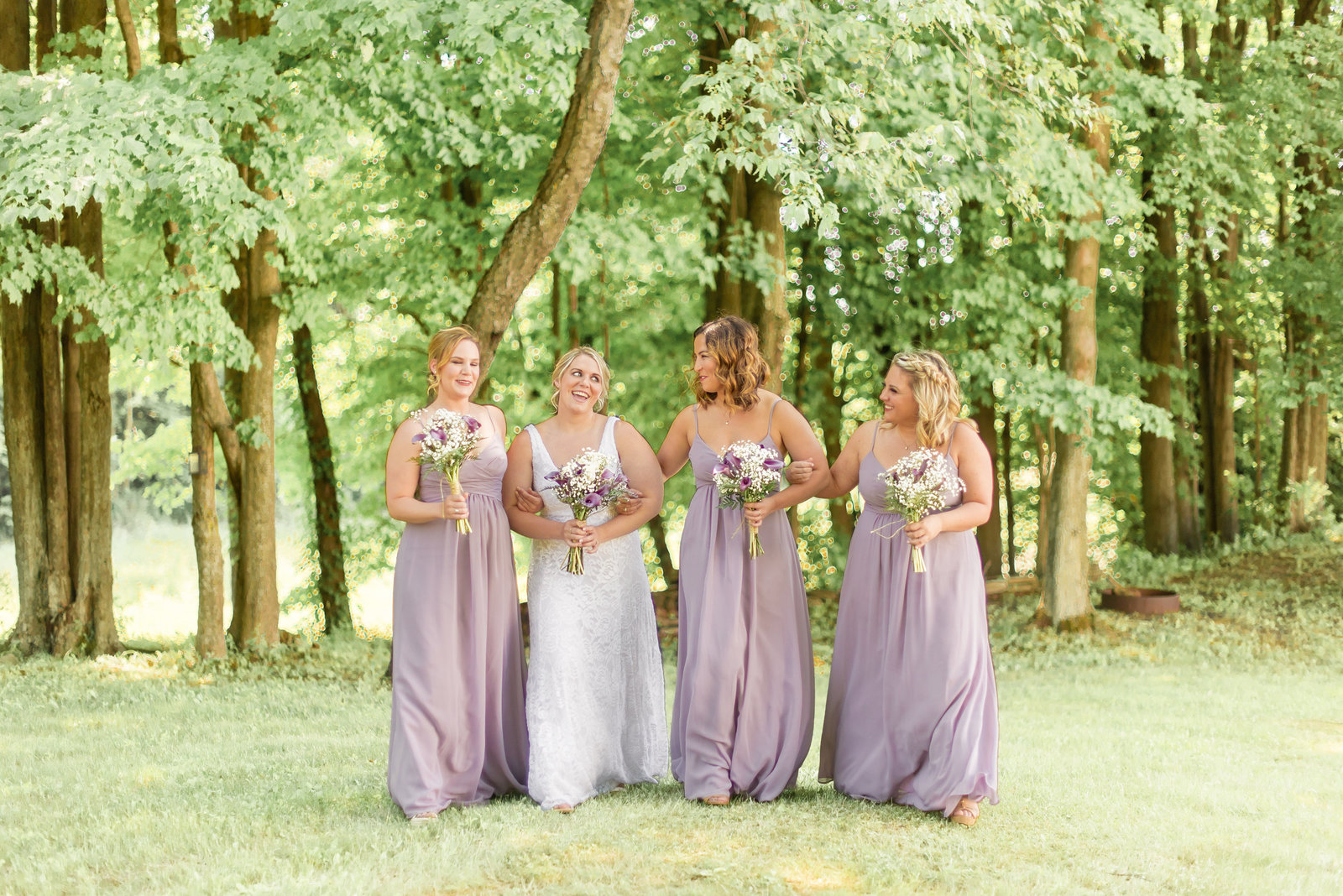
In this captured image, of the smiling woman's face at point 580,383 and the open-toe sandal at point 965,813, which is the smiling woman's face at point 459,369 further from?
the open-toe sandal at point 965,813

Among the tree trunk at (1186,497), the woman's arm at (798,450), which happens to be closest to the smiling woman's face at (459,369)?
the woman's arm at (798,450)

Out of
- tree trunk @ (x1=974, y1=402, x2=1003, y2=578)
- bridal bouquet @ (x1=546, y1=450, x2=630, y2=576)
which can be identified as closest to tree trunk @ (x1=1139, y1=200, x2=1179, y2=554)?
tree trunk @ (x1=974, y1=402, x2=1003, y2=578)

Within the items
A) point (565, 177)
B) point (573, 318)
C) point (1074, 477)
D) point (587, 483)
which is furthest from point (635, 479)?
point (573, 318)

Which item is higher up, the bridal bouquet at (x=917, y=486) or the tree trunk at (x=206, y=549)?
the bridal bouquet at (x=917, y=486)

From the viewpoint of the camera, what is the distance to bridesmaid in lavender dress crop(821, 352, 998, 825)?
530 centimetres

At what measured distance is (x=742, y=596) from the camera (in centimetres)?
566

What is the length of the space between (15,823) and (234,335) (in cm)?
639

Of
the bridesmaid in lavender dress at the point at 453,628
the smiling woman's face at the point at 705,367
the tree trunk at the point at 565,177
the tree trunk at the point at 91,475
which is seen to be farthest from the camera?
the tree trunk at the point at 91,475

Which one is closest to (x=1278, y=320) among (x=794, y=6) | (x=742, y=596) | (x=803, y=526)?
(x=803, y=526)

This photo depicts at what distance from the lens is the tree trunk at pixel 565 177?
8.41 metres

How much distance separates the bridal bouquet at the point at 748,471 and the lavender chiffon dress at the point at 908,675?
49 cm

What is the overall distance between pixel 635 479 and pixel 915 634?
1.53 meters

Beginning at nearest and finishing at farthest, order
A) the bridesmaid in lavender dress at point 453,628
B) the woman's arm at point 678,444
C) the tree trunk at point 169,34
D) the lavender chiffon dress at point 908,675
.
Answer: the lavender chiffon dress at point 908,675, the bridesmaid in lavender dress at point 453,628, the woman's arm at point 678,444, the tree trunk at point 169,34

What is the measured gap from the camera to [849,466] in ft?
18.8
